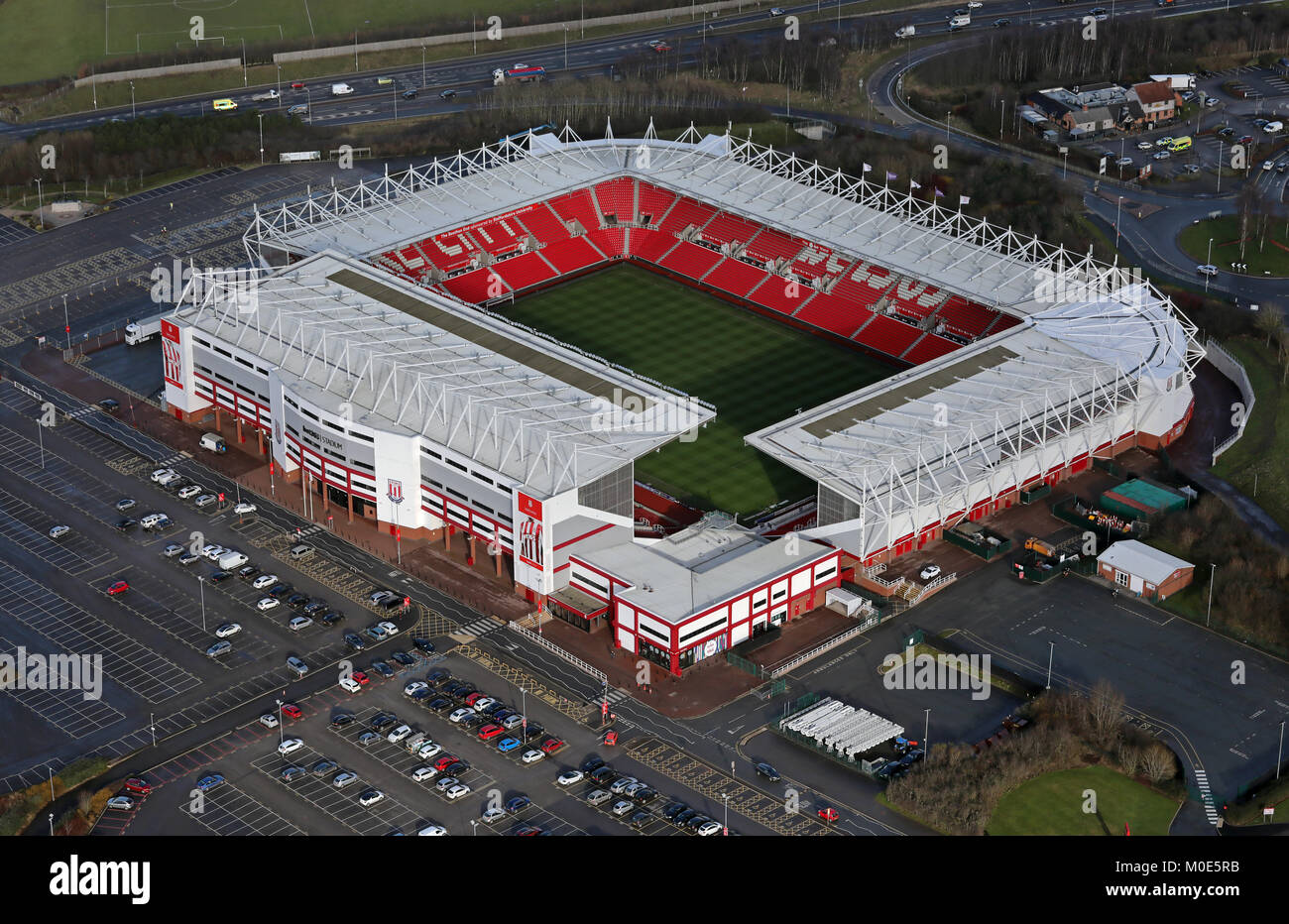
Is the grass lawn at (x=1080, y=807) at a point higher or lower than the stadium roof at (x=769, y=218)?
lower

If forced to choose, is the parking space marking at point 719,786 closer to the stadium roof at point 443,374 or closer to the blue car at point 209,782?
the stadium roof at point 443,374

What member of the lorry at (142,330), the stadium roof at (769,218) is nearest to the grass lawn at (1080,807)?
the stadium roof at (769,218)

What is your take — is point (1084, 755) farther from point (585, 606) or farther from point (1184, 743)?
point (585, 606)

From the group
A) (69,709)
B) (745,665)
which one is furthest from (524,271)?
(69,709)

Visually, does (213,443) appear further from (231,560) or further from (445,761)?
(445,761)

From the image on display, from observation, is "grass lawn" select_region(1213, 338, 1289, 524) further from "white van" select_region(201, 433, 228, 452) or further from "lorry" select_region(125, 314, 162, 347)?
"lorry" select_region(125, 314, 162, 347)
